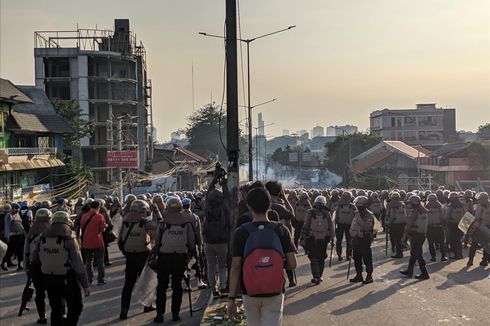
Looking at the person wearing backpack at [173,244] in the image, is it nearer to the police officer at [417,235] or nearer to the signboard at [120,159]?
the police officer at [417,235]

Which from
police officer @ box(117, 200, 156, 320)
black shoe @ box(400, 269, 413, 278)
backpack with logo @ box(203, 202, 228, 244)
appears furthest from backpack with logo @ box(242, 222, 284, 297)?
black shoe @ box(400, 269, 413, 278)

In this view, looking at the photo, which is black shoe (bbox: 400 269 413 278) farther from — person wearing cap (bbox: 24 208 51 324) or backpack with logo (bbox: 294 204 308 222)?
person wearing cap (bbox: 24 208 51 324)

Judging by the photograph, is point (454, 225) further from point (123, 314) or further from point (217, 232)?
point (123, 314)

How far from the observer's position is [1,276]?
15859 mm

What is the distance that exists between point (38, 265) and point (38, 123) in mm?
40908

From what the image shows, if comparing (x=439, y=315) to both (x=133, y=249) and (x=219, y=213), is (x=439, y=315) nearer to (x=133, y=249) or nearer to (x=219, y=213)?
(x=219, y=213)

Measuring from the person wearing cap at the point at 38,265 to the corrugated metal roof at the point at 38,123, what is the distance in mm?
34484

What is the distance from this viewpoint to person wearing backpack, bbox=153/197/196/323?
9.84 meters

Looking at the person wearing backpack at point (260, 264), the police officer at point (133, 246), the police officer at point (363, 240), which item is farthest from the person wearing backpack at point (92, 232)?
the person wearing backpack at point (260, 264)

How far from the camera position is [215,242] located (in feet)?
36.8

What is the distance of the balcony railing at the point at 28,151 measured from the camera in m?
41.0

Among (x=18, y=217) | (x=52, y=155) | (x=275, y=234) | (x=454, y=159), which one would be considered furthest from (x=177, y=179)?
(x=275, y=234)

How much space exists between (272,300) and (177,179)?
203ft


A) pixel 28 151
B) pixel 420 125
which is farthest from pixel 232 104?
pixel 420 125
